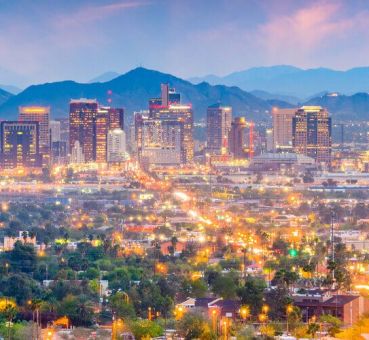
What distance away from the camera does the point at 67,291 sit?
3338 centimetres

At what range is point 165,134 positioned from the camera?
4756 inches

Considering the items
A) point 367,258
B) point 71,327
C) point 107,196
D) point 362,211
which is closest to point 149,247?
point 367,258

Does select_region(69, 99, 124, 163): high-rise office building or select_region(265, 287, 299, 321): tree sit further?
select_region(69, 99, 124, 163): high-rise office building

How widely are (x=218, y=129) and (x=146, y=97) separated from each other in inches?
2034

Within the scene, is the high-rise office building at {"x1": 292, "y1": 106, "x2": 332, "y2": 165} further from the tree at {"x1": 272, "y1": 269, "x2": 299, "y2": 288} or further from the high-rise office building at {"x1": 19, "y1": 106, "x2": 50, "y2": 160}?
the tree at {"x1": 272, "y1": 269, "x2": 299, "y2": 288}

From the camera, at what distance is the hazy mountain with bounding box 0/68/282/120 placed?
7057 inches

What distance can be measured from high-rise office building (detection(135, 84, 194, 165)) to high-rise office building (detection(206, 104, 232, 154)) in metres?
2.79

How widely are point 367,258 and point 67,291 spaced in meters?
10.2

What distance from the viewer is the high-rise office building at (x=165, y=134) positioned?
387ft

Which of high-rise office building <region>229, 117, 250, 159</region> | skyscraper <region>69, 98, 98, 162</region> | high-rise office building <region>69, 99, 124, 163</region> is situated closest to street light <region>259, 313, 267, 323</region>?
high-rise office building <region>69, 99, 124, 163</region>

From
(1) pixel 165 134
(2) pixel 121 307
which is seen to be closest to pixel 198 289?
(2) pixel 121 307

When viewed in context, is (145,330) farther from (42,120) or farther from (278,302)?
(42,120)

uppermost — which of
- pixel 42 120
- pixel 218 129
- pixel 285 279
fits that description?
pixel 42 120

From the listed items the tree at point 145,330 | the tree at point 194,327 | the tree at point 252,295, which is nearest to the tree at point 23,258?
the tree at point 252,295
